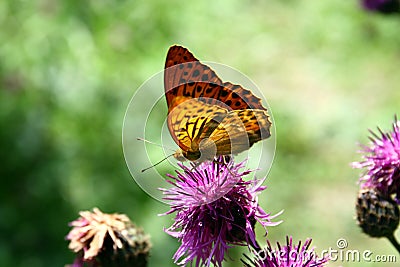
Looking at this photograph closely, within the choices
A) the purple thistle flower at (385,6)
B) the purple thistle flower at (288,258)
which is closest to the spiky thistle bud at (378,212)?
the purple thistle flower at (288,258)

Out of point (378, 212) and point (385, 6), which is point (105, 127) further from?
point (378, 212)

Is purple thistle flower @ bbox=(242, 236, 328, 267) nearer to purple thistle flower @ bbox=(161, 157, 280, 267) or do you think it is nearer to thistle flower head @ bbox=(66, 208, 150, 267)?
purple thistle flower @ bbox=(161, 157, 280, 267)

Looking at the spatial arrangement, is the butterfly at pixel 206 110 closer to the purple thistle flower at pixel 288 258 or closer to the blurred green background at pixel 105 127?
the purple thistle flower at pixel 288 258

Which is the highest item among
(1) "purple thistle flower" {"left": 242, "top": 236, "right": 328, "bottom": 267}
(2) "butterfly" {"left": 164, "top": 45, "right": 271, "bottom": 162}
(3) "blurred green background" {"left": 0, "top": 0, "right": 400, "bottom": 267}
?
(3) "blurred green background" {"left": 0, "top": 0, "right": 400, "bottom": 267}

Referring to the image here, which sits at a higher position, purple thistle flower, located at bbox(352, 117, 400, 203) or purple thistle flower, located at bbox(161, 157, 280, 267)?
purple thistle flower, located at bbox(352, 117, 400, 203)

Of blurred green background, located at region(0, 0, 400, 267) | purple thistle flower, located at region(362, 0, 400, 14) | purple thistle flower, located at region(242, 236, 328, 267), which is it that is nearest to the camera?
purple thistle flower, located at region(242, 236, 328, 267)

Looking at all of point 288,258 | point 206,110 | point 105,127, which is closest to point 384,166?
point 288,258

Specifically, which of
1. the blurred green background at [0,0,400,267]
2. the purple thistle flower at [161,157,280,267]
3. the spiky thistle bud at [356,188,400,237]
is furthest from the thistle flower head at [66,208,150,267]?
the blurred green background at [0,0,400,267]
